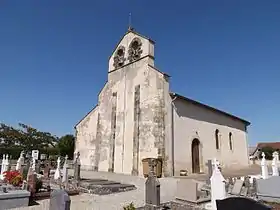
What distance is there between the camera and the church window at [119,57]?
76.1ft

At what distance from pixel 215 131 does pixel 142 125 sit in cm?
837

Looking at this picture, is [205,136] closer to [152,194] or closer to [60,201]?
[152,194]

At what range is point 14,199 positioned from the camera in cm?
773

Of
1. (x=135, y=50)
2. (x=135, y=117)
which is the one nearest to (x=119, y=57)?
(x=135, y=50)

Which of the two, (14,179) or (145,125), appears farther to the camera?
(145,125)

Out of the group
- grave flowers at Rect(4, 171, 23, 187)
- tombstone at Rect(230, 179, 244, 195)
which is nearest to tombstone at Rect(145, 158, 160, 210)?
tombstone at Rect(230, 179, 244, 195)

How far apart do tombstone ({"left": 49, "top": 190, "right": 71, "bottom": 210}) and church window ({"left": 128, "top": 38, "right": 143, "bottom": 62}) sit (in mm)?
16609

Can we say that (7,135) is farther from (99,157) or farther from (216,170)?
(216,170)

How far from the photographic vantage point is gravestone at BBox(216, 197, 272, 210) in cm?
355

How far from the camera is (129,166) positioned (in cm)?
1927

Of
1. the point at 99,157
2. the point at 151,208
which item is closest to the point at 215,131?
the point at 99,157

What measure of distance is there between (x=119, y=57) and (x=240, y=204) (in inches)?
832

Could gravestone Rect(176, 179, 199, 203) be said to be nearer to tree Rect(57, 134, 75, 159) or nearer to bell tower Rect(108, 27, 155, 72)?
bell tower Rect(108, 27, 155, 72)

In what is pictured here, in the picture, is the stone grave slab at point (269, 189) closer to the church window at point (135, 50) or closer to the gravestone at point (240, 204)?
the gravestone at point (240, 204)
